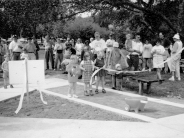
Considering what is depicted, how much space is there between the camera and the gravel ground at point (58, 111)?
7.22 m

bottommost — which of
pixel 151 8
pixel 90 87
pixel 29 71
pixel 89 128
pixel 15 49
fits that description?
pixel 89 128

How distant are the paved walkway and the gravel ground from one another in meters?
0.38

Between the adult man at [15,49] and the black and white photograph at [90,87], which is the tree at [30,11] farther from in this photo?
the adult man at [15,49]

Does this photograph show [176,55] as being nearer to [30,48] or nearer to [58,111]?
[58,111]

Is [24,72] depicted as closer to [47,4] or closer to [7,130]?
[7,130]

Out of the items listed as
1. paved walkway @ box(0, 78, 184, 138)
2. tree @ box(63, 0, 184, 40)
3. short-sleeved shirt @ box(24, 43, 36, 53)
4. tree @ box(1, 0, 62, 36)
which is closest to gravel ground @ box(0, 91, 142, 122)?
paved walkway @ box(0, 78, 184, 138)

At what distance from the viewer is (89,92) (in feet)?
32.4

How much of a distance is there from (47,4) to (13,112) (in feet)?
20.8

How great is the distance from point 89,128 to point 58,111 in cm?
174

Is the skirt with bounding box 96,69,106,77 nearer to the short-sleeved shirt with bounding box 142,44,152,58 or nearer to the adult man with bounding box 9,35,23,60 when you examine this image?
the short-sleeved shirt with bounding box 142,44,152,58

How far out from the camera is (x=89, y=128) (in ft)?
20.5

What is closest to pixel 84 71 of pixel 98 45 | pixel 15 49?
pixel 98 45

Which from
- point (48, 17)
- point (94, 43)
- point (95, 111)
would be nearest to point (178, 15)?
point (94, 43)

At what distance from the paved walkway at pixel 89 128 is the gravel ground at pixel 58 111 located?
38cm
